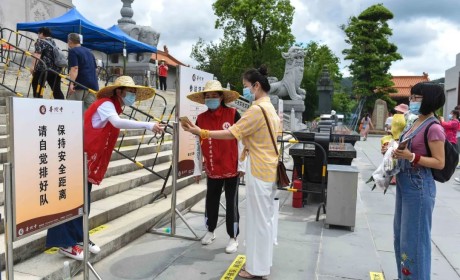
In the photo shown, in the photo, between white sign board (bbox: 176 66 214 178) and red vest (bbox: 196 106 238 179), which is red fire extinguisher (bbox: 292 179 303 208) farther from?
red vest (bbox: 196 106 238 179)

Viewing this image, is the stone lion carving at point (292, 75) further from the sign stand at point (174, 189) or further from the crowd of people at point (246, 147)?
the crowd of people at point (246, 147)

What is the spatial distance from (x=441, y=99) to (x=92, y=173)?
9.49ft

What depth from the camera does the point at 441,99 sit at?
2.77 metres

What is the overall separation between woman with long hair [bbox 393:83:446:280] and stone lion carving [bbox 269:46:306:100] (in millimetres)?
15878

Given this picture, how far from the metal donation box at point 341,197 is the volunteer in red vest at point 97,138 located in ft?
8.84

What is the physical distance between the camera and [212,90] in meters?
3.93

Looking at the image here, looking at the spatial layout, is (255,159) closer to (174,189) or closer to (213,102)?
(213,102)

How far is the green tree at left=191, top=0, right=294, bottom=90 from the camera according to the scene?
2922cm

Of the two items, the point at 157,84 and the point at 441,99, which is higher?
the point at 157,84

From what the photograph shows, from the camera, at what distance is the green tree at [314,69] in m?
31.3

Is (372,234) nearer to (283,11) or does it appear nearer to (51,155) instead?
(51,155)

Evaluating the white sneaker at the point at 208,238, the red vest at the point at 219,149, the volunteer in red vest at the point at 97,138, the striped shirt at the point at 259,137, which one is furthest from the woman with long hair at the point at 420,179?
the white sneaker at the point at 208,238

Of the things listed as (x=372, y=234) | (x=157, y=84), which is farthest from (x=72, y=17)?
(x=372, y=234)

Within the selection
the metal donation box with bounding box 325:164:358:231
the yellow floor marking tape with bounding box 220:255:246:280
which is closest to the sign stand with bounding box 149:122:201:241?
the yellow floor marking tape with bounding box 220:255:246:280
